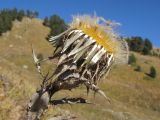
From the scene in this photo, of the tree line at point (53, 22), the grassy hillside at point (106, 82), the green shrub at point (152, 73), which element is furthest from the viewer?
the tree line at point (53, 22)

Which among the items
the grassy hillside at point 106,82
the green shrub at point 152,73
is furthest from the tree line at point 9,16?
the green shrub at point 152,73

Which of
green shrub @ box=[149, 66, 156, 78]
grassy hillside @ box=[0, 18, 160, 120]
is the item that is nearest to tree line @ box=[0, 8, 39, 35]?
grassy hillside @ box=[0, 18, 160, 120]

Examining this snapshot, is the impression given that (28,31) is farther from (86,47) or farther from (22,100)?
(86,47)

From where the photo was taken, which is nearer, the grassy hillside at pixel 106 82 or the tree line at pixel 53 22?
the grassy hillside at pixel 106 82

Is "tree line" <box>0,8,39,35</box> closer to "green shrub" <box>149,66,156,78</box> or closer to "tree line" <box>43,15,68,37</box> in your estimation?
"tree line" <box>43,15,68,37</box>

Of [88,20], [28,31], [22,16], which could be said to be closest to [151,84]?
[28,31]

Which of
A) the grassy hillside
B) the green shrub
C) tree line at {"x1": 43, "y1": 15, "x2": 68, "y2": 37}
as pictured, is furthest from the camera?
tree line at {"x1": 43, "y1": 15, "x2": 68, "y2": 37}

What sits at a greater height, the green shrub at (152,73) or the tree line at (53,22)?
the tree line at (53,22)

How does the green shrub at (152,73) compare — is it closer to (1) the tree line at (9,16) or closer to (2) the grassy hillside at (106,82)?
(2) the grassy hillside at (106,82)
